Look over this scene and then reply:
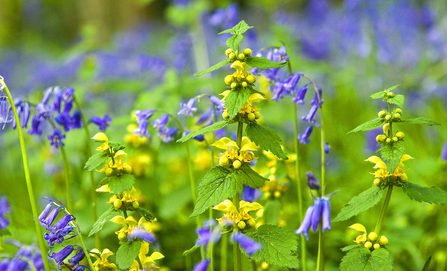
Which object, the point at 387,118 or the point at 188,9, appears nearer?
the point at 387,118

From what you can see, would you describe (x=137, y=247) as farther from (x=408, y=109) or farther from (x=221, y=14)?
(x=408, y=109)

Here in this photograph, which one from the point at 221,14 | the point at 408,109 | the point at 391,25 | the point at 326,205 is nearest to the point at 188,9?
the point at 221,14

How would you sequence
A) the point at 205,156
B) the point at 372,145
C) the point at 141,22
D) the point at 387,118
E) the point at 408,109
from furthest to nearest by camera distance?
the point at 141,22
the point at 408,109
the point at 372,145
the point at 205,156
the point at 387,118

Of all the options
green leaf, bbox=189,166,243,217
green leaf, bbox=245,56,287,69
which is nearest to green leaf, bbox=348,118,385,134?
green leaf, bbox=245,56,287,69

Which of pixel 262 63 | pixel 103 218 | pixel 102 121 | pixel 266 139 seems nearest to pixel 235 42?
pixel 262 63

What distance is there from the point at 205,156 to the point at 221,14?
162 centimetres

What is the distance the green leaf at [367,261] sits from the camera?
1.46m

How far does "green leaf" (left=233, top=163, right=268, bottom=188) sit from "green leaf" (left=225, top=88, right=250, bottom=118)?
0.26m

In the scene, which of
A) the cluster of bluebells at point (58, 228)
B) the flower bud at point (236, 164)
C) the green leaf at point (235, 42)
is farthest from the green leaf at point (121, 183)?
the green leaf at point (235, 42)

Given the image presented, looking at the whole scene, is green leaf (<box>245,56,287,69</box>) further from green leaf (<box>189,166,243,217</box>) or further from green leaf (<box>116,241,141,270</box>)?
green leaf (<box>116,241,141,270</box>)

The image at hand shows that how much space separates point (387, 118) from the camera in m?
1.53

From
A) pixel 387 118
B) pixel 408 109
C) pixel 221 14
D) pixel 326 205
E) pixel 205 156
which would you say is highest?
pixel 221 14

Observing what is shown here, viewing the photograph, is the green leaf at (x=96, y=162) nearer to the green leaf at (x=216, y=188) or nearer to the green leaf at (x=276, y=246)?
the green leaf at (x=216, y=188)

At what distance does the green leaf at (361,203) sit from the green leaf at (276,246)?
20cm
